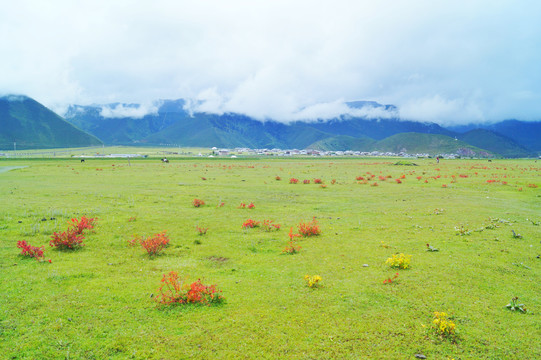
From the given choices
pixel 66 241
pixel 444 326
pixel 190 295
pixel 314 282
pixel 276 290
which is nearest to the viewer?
pixel 444 326

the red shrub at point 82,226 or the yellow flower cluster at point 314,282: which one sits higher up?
the red shrub at point 82,226

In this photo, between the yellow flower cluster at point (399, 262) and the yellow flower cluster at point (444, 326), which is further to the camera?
the yellow flower cluster at point (399, 262)

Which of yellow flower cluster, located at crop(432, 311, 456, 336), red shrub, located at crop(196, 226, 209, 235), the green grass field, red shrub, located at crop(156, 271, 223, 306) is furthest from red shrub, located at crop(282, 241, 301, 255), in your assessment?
yellow flower cluster, located at crop(432, 311, 456, 336)

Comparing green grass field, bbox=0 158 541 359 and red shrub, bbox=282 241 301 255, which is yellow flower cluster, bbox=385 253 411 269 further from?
red shrub, bbox=282 241 301 255

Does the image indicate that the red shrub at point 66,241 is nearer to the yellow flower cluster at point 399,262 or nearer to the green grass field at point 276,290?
the green grass field at point 276,290

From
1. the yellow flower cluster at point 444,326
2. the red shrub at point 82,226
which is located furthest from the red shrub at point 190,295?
the red shrub at point 82,226

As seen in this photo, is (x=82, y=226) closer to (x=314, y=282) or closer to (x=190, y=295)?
(x=190, y=295)

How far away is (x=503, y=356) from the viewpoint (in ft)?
26.1

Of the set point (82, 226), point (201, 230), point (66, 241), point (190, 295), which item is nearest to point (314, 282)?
point (190, 295)

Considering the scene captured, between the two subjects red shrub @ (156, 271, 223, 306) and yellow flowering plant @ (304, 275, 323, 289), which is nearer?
red shrub @ (156, 271, 223, 306)

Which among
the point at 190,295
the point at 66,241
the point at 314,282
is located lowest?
the point at 190,295

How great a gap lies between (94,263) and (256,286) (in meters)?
8.17

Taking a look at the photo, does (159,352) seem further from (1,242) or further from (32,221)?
(32,221)

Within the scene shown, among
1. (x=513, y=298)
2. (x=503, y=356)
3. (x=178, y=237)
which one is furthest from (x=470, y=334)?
(x=178, y=237)
